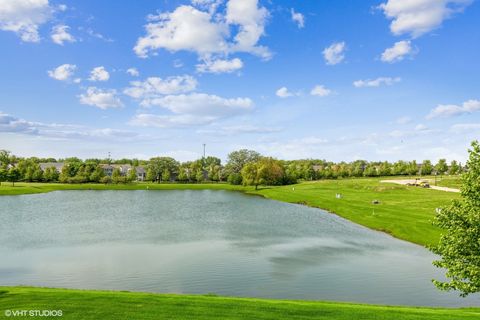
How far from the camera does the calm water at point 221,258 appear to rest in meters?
30.0

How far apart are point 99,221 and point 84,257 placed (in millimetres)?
26909

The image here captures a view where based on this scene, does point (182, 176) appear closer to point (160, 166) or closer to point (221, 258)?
point (160, 166)

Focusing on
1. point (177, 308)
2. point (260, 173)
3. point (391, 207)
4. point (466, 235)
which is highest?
point (260, 173)

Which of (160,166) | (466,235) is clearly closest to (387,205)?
(466,235)

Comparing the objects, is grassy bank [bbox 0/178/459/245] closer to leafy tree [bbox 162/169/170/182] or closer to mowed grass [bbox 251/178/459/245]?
mowed grass [bbox 251/178/459/245]

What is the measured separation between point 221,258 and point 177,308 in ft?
62.6

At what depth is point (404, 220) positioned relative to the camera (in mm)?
61562

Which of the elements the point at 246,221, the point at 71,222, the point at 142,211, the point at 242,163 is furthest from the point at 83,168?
the point at 246,221

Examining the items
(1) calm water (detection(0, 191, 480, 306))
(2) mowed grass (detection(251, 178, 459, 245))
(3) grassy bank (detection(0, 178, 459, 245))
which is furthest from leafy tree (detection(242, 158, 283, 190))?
(1) calm water (detection(0, 191, 480, 306))

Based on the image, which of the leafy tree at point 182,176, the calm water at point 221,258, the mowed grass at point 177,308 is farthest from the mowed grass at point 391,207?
the leafy tree at point 182,176

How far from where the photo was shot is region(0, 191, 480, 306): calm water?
30.0 meters

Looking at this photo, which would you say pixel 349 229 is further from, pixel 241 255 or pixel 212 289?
pixel 212 289

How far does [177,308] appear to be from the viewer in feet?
65.7

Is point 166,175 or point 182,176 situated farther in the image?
point 166,175
